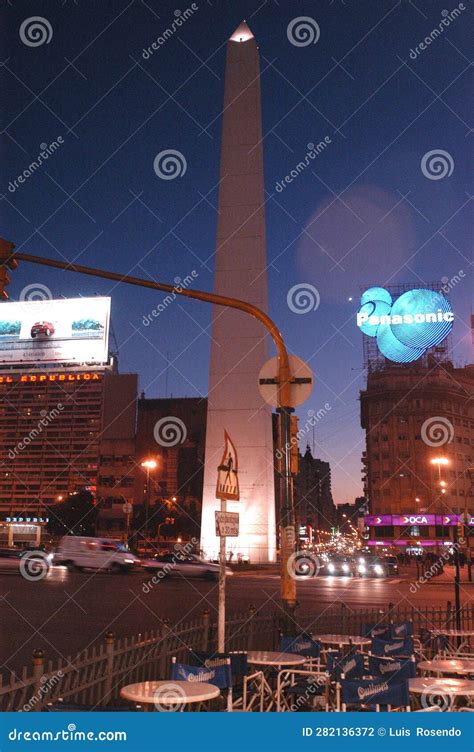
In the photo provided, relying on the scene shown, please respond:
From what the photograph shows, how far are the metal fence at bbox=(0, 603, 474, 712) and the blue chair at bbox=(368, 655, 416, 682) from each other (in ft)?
7.89

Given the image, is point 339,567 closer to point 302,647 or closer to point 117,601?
point 117,601

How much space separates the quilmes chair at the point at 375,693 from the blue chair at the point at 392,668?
19 centimetres

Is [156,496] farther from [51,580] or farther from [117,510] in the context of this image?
[51,580]

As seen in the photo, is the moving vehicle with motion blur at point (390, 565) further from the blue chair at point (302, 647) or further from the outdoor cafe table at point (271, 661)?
the outdoor cafe table at point (271, 661)

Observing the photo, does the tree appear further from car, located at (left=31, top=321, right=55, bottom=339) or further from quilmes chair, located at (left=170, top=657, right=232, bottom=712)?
quilmes chair, located at (left=170, top=657, right=232, bottom=712)

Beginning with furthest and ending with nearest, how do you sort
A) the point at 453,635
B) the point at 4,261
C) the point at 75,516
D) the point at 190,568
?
the point at 75,516 → the point at 190,568 → the point at 453,635 → the point at 4,261

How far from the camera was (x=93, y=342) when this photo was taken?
4359 centimetres

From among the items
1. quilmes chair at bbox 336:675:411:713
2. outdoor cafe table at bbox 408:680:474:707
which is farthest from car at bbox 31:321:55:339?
quilmes chair at bbox 336:675:411:713

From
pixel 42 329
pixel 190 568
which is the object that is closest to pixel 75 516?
pixel 42 329

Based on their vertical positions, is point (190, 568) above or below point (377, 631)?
below

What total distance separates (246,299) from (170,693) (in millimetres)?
32572

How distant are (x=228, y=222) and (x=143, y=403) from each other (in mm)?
A: 86120

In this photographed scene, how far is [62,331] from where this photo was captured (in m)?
43.7
